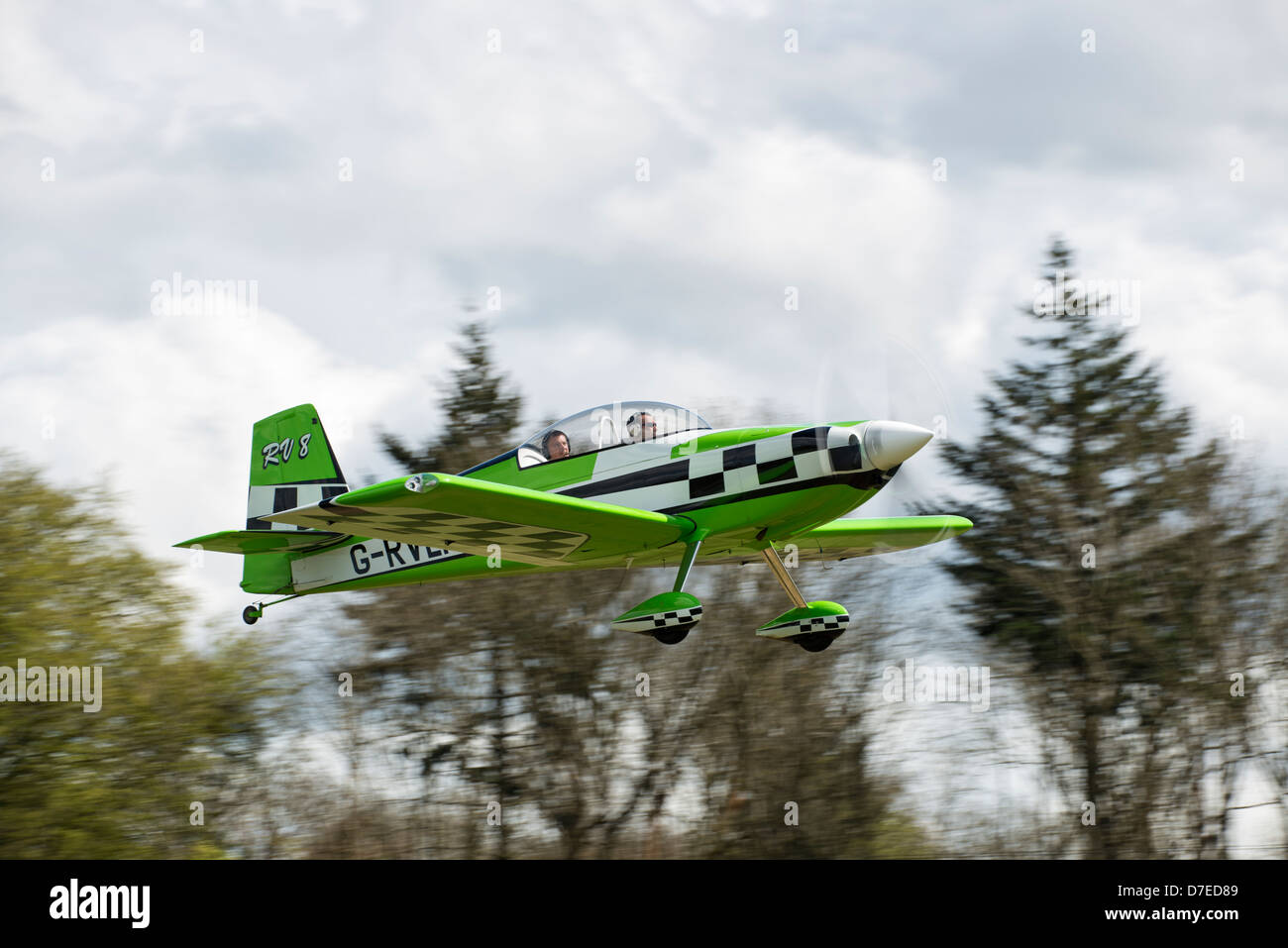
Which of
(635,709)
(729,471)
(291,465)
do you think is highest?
(291,465)

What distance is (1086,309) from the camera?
24.7 metres

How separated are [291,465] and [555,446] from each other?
3831 millimetres

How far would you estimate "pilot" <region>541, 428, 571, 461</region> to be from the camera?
30.1 ft

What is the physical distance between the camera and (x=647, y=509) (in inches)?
347

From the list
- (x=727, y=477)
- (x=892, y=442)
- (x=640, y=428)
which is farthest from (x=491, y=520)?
(x=892, y=442)

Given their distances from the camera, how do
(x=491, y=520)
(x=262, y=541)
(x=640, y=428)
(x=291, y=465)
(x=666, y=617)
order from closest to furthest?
(x=666, y=617)
(x=491, y=520)
(x=640, y=428)
(x=262, y=541)
(x=291, y=465)

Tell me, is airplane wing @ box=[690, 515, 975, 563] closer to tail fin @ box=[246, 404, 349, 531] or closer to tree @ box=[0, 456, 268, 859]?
tail fin @ box=[246, 404, 349, 531]

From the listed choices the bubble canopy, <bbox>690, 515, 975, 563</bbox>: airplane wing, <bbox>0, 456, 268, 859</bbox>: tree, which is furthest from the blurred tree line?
the bubble canopy

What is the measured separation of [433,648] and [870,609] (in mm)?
7588

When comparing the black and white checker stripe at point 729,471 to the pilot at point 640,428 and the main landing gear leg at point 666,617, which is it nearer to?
the pilot at point 640,428

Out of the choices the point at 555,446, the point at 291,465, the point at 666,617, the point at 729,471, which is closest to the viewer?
the point at 666,617

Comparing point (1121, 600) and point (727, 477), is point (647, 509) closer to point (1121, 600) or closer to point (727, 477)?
point (727, 477)

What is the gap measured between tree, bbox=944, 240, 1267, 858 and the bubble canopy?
46.6 ft
